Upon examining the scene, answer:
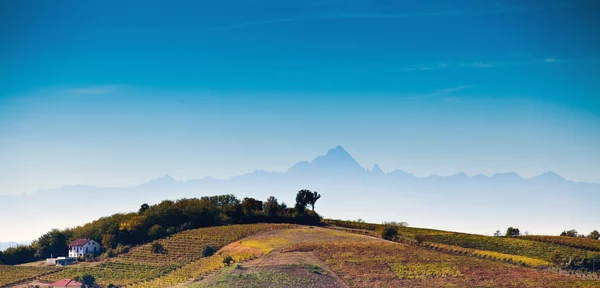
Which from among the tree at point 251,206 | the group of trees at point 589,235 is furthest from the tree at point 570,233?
the tree at point 251,206

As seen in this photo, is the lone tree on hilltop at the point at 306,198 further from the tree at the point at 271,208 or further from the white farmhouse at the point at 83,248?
the white farmhouse at the point at 83,248

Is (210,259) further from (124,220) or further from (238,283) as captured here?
(124,220)

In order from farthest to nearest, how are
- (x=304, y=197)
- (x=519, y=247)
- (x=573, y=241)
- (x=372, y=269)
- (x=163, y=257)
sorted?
1. (x=304, y=197)
2. (x=163, y=257)
3. (x=573, y=241)
4. (x=519, y=247)
5. (x=372, y=269)

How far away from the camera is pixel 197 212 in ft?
419

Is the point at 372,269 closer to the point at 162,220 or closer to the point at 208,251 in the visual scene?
the point at 208,251

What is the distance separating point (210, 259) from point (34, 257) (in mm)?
38592

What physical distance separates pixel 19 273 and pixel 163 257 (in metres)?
22.0

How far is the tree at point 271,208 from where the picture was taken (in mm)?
130750

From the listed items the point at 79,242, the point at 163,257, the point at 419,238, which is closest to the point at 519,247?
the point at 419,238

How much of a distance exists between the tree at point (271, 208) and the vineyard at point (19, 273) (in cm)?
4001

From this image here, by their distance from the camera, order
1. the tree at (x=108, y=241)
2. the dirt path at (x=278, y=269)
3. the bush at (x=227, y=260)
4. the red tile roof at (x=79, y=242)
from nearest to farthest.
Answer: the dirt path at (x=278, y=269) → the bush at (x=227, y=260) → the red tile roof at (x=79, y=242) → the tree at (x=108, y=241)

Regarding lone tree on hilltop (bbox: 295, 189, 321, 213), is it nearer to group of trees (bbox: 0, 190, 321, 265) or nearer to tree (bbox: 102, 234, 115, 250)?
group of trees (bbox: 0, 190, 321, 265)

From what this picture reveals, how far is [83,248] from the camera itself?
116 metres

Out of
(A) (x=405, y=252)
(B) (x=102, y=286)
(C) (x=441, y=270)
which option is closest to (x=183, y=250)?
(B) (x=102, y=286)
